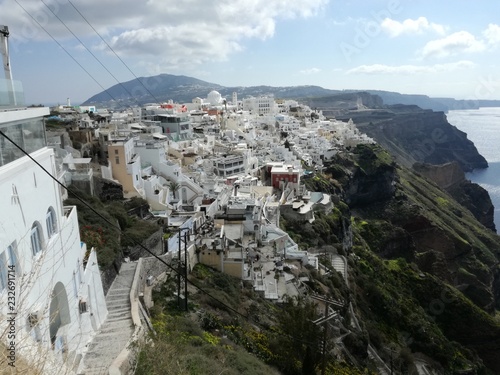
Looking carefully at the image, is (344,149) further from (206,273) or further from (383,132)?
(383,132)

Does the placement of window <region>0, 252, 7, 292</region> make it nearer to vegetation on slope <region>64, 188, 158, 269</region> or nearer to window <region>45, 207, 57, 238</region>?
window <region>45, 207, 57, 238</region>

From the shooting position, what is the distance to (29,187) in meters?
7.61

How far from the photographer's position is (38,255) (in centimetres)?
784

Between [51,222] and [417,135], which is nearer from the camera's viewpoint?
[51,222]

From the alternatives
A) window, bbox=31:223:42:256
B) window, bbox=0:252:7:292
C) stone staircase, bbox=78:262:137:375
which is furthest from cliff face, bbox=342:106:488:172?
window, bbox=0:252:7:292

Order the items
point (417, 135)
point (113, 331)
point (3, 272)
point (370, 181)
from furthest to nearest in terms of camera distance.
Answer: point (417, 135) → point (370, 181) → point (113, 331) → point (3, 272)

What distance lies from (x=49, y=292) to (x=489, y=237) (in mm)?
72890

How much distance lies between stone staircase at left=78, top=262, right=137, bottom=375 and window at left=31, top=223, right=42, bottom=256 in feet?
8.26

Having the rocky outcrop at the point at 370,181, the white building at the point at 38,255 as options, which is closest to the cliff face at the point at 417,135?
the rocky outcrop at the point at 370,181

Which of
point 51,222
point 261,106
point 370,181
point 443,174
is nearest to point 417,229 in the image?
point 370,181

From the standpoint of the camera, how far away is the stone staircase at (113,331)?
9.15 meters

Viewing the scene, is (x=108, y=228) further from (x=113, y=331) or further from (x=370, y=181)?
(x=370, y=181)

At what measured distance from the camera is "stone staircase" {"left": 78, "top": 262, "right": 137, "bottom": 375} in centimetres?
915

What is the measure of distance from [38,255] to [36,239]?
327mm
